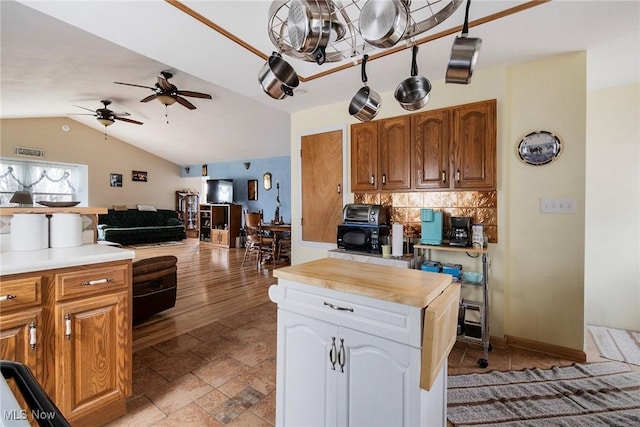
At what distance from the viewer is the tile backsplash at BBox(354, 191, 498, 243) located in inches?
102

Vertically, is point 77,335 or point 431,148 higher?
point 431,148

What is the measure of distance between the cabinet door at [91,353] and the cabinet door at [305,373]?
3.22 feet

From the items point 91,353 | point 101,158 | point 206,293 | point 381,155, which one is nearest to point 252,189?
Result: point 101,158

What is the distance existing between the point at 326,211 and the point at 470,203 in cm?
158

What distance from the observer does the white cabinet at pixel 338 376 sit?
44.0 inches

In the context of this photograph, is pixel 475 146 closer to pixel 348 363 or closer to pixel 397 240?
pixel 397 240

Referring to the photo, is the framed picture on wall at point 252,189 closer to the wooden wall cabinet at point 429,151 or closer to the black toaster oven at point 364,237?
the wooden wall cabinet at point 429,151

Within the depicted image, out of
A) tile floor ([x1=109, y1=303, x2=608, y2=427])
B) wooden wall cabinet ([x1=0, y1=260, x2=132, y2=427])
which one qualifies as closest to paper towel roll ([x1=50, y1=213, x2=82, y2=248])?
wooden wall cabinet ([x1=0, y1=260, x2=132, y2=427])

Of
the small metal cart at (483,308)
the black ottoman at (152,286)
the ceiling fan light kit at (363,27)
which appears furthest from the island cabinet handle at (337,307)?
the black ottoman at (152,286)

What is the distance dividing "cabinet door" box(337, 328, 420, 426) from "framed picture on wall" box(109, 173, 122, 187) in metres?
9.85

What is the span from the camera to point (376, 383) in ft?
3.81

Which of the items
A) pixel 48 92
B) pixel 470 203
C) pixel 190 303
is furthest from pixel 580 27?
pixel 48 92

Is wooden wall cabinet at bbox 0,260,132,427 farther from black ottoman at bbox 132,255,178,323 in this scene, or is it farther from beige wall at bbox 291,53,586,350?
beige wall at bbox 291,53,586,350

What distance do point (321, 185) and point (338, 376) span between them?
8.42ft
